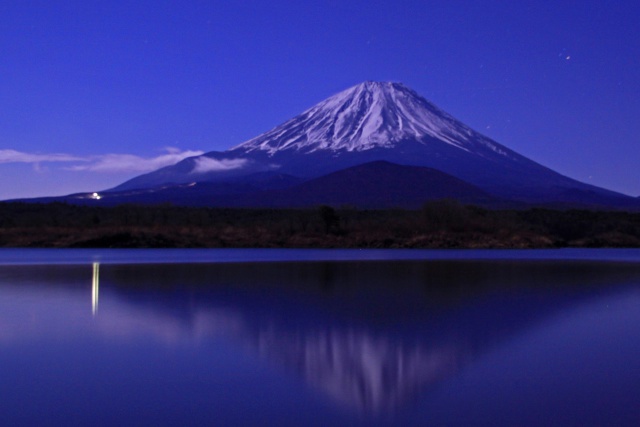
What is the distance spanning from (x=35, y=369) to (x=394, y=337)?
4.56 m

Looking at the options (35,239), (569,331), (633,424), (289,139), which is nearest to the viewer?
(633,424)

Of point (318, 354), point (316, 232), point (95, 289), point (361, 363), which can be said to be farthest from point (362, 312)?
point (316, 232)

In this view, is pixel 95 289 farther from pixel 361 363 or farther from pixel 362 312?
pixel 361 363

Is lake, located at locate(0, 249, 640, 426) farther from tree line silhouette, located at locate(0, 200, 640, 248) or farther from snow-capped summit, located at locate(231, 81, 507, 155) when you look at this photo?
snow-capped summit, located at locate(231, 81, 507, 155)

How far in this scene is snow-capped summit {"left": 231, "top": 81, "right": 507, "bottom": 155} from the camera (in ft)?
610

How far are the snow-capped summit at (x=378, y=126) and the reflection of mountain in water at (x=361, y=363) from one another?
6805 inches

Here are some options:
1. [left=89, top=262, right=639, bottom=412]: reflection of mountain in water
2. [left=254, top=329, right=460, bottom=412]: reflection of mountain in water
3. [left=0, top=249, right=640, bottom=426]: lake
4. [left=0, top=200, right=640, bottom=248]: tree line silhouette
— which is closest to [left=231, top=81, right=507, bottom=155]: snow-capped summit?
[left=0, top=200, right=640, bottom=248]: tree line silhouette

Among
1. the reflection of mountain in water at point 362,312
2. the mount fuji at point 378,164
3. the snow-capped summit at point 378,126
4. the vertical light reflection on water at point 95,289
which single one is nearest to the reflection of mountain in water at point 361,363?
the reflection of mountain in water at point 362,312

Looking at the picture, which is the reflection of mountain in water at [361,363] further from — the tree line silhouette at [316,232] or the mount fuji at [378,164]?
the mount fuji at [378,164]

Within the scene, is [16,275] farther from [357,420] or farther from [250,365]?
[357,420]

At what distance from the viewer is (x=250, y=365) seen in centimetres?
889

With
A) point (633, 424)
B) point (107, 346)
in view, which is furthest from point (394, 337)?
point (633, 424)

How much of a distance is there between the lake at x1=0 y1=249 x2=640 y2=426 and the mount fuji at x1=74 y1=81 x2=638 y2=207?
10630 cm

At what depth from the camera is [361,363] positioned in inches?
353
